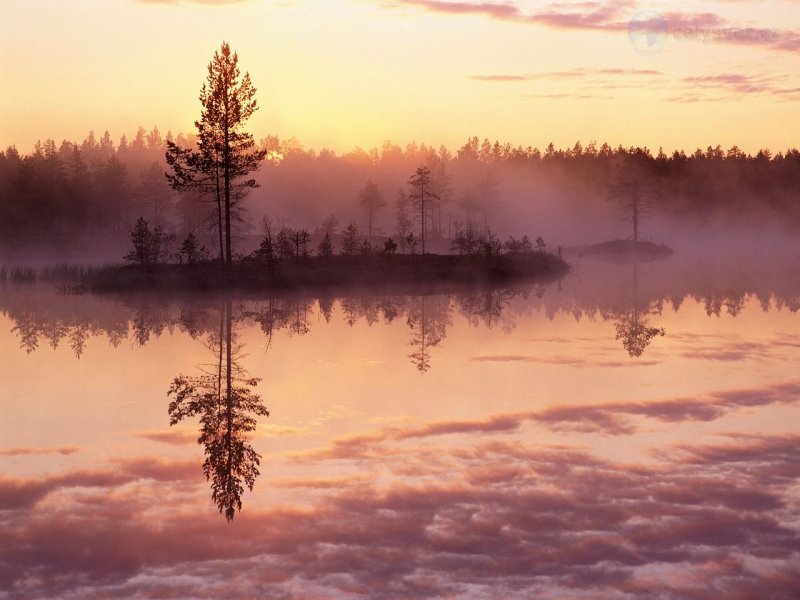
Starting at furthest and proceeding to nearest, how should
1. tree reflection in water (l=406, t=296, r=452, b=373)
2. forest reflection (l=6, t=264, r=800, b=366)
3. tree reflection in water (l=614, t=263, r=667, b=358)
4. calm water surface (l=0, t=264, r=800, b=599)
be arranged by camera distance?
forest reflection (l=6, t=264, r=800, b=366) < tree reflection in water (l=614, t=263, r=667, b=358) < tree reflection in water (l=406, t=296, r=452, b=373) < calm water surface (l=0, t=264, r=800, b=599)

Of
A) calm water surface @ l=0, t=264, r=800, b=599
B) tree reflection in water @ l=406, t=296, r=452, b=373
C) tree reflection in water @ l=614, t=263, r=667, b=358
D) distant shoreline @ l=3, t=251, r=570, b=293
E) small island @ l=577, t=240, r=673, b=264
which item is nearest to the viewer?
calm water surface @ l=0, t=264, r=800, b=599

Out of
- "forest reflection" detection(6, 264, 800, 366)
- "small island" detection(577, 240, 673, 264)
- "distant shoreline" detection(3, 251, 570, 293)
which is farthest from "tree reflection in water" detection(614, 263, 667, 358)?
"small island" detection(577, 240, 673, 264)

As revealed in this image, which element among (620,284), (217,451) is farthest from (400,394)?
(620,284)

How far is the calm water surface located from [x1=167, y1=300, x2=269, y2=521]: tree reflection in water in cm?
7

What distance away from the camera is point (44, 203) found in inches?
4286

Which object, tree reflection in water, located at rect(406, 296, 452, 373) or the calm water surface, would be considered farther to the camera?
tree reflection in water, located at rect(406, 296, 452, 373)

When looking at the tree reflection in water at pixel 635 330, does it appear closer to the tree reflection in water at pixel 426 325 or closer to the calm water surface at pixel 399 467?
the calm water surface at pixel 399 467

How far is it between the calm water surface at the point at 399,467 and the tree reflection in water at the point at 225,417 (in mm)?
69

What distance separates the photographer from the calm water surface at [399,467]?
8.66 metres

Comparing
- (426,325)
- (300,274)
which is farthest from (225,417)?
(300,274)

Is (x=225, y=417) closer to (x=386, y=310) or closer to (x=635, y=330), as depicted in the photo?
(x=635, y=330)

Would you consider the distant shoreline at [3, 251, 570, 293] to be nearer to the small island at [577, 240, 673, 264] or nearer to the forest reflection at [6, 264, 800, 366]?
the forest reflection at [6, 264, 800, 366]

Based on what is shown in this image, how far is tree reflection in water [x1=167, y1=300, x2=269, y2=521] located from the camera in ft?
37.6

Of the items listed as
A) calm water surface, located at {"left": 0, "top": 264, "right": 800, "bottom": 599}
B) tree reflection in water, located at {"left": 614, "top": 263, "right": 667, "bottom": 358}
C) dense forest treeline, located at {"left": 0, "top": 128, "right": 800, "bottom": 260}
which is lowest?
calm water surface, located at {"left": 0, "top": 264, "right": 800, "bottom": 599}
